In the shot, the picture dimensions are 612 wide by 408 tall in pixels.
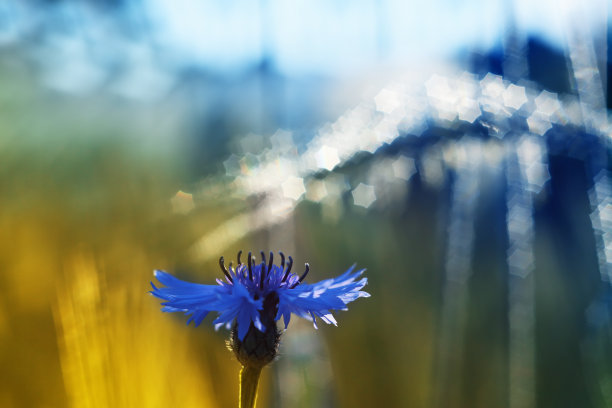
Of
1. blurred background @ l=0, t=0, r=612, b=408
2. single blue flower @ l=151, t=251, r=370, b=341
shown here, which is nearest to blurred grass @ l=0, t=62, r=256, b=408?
blurred background @ l=0, t=0, r=612, b=408

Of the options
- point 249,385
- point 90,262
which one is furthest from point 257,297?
point 90,262

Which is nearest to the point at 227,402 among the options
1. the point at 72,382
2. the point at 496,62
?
the point at 72,382

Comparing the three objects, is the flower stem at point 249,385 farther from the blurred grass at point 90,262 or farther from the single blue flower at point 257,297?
the blurred grass at point 90,262

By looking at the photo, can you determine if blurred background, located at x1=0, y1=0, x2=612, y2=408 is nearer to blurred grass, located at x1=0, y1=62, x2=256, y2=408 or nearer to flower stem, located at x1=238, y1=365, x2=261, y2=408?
blurred grass, located at x1=0, y1=62, x2=256, y2=408

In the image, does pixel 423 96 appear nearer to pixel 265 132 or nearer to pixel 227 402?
pixel 265 132

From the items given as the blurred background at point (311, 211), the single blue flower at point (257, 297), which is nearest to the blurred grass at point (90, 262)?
the blurred background at point (311, 211)

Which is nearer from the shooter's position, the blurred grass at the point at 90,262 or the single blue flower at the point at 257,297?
the single blue flower at the point at 257,297

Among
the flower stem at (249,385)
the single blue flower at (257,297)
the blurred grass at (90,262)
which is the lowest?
the flower stem at (249,385)
